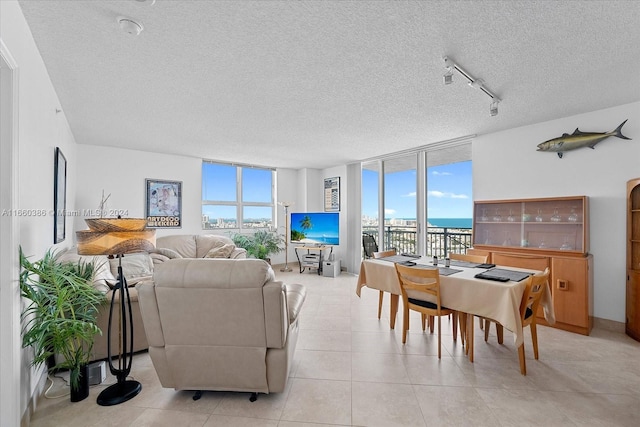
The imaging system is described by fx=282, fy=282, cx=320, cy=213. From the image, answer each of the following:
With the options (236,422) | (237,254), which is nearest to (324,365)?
(236,422)

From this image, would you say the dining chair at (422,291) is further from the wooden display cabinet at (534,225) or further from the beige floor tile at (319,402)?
the wooden display cabinet at (534,225)

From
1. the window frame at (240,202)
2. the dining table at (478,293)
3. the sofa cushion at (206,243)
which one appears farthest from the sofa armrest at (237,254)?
the dining table at (478,293)

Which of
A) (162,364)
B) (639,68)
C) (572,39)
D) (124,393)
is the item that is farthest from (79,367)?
(639,68)

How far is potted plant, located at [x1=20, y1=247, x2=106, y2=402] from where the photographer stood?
5.56 feet

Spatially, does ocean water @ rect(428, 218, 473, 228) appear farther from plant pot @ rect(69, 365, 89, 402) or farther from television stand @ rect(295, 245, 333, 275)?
plant pot @ rect(69, 365, 89, 402)

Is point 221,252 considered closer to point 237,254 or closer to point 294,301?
point 237,254

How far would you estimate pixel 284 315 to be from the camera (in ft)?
6.04

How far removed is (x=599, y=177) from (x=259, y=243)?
18.1ft

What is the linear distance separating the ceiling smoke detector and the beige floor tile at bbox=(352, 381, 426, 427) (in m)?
2.79

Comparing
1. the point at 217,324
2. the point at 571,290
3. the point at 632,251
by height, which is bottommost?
the point at 571,290

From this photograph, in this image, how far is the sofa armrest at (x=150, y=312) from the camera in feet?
5.99

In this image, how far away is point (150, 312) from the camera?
6.10 feet

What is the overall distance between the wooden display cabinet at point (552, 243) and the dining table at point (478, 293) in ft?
2.51

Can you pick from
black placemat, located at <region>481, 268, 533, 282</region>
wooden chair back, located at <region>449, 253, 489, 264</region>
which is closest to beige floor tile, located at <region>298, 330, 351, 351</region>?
black placemat, located at <region>481, 268, 533, 282</region>
